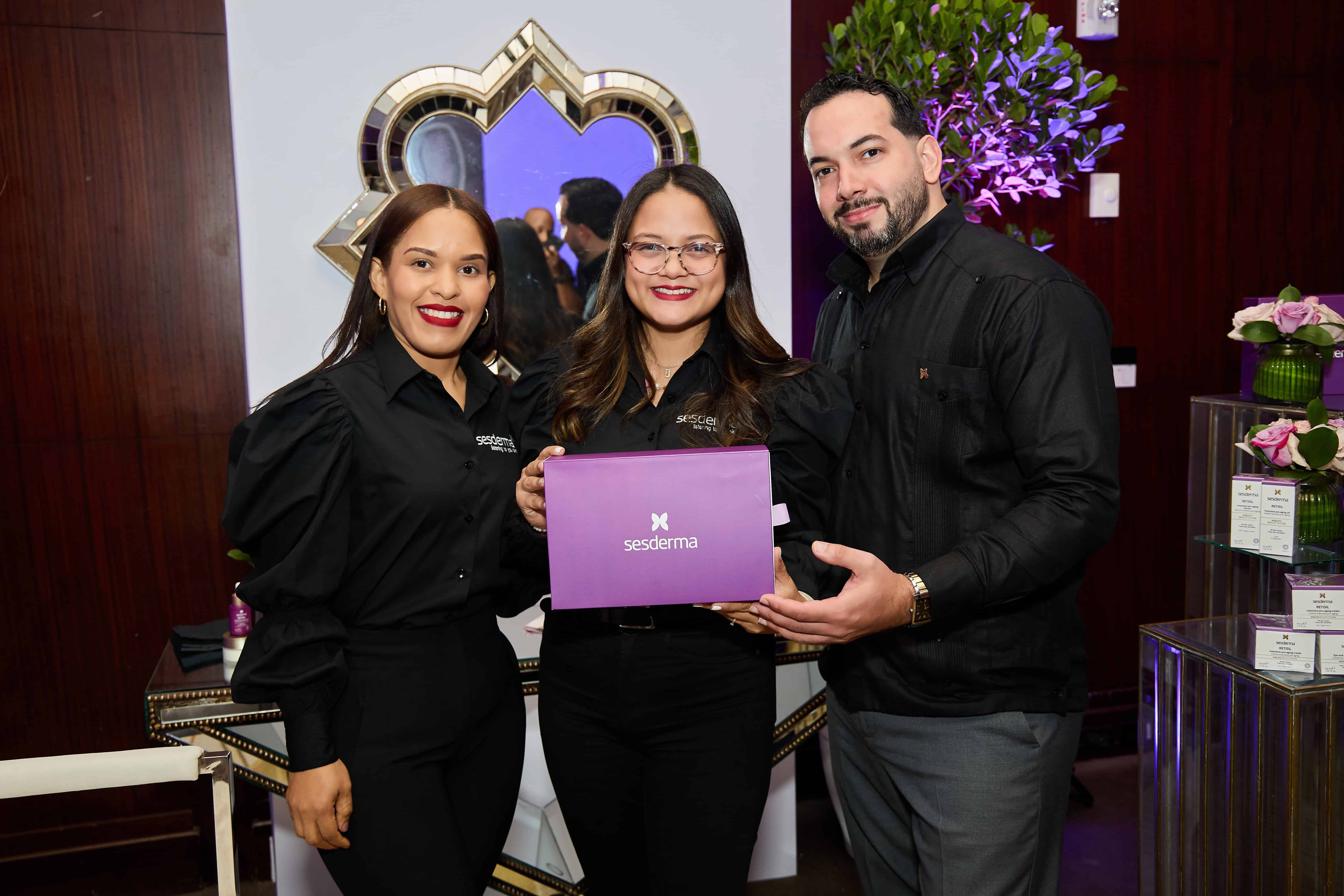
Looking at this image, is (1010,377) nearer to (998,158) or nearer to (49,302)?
(998,158)

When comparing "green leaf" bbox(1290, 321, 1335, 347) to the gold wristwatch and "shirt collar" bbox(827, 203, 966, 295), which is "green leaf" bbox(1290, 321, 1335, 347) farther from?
the gold wristwatch

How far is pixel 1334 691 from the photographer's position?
1886 mm

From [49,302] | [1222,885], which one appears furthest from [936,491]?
[49,302]

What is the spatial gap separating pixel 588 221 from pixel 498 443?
47.2 inches

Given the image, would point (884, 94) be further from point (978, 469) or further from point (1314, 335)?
point (1314, 335)

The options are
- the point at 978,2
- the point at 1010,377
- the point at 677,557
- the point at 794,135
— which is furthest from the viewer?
the point at 794,135

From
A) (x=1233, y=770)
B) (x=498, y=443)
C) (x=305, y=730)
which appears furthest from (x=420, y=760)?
(x=1233, y=770)

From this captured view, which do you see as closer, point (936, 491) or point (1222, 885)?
point (936, 491)

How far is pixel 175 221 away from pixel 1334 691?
305 cm

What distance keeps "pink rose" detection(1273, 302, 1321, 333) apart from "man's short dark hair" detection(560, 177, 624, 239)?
1.74 meters

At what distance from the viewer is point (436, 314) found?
1.64 metres

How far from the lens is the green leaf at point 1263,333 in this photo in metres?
2.51

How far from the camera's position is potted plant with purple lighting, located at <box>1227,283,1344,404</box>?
2443mm

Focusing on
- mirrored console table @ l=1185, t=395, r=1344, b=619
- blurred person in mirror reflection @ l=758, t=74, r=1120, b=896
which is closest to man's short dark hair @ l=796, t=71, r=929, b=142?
blurred person in mirror reflection @ l=758, t=74, r=1120, b=896
